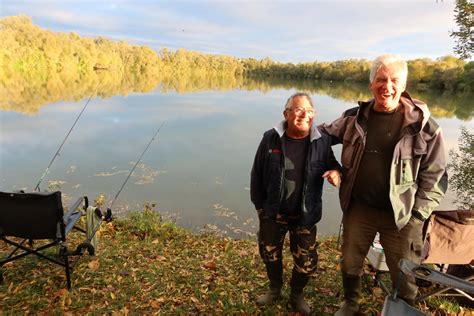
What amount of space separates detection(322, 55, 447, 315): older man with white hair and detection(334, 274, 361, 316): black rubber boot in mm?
362

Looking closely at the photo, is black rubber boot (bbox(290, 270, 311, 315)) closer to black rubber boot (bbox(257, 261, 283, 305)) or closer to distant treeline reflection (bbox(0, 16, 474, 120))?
black rubber boot (bbox(257, 261, 283, 305))

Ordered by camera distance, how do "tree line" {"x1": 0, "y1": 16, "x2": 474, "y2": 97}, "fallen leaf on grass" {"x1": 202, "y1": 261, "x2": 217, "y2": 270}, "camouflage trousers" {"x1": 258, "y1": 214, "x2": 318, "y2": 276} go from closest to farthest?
1. "camouflage trousers" {"x1": 258, "y1": 214, "x2": 318, "y2": 276}
2. "fallen leaf on grass" {"x1": 202, "y1": 261, "x2": 217, "y2": 270}
3. "tree line" {"x1": 0, "y1": 16, "x2": 474, "y2": 97}

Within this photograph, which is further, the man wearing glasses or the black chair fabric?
the black chair fabric

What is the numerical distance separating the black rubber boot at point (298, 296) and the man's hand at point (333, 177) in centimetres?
100

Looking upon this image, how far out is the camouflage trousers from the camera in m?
2.66

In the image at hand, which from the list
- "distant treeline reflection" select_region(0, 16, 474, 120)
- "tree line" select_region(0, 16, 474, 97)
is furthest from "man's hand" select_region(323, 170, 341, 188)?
"distant treeline reflection" select_region(0, 16, 474, 120)

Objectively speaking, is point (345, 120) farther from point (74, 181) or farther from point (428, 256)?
point (74, 181)

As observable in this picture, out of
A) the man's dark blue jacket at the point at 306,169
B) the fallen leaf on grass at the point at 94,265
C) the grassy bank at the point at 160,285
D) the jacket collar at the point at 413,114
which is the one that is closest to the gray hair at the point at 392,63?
the jacket collar at the point at 413,114

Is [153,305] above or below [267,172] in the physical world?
below

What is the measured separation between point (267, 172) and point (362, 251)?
1082mm

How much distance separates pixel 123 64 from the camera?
261ft

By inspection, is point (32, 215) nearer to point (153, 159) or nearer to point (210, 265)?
point (210, 265)

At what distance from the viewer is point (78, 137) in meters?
13.5

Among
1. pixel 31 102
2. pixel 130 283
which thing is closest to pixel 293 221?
pixel 130 283
